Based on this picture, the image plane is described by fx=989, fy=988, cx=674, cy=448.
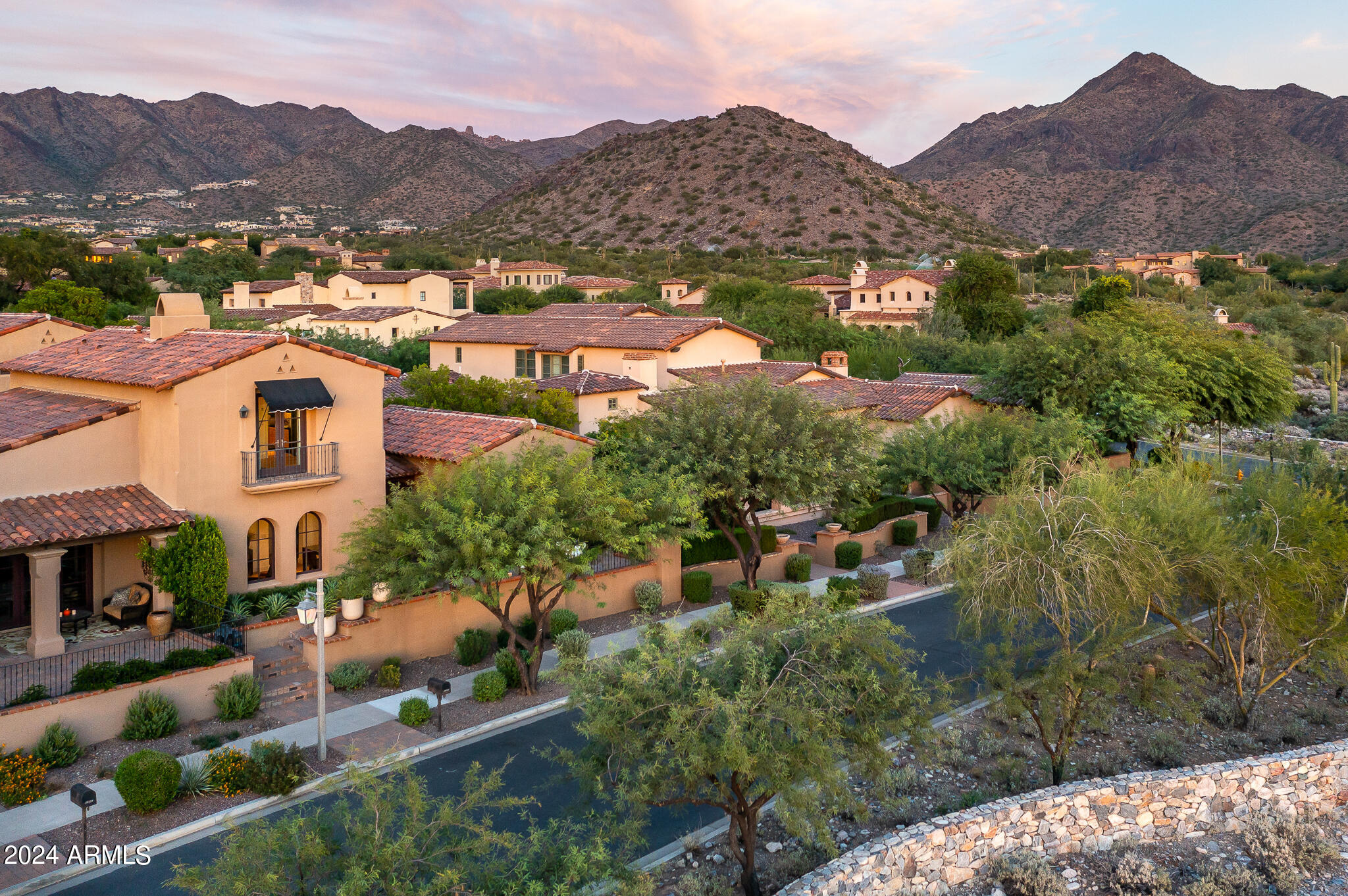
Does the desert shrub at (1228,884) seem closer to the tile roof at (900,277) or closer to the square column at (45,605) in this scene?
the square column at (45,605)

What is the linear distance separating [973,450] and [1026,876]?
18553 millimetres

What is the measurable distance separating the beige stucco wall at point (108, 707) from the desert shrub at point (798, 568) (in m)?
15.7

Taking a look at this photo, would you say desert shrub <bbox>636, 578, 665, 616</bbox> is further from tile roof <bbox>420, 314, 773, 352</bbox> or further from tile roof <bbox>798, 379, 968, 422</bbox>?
tile roof <bbox>420, 314, 773, 352</bbox>

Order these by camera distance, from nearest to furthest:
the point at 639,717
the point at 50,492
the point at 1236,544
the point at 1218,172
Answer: the point at 639,717
the point at 1236,544
the point at 50,492
the point at 1218,172

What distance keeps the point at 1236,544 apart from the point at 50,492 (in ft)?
78.8

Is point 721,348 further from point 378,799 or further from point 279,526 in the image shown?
point 378,799

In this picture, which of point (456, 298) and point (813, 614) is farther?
point (456, 298)

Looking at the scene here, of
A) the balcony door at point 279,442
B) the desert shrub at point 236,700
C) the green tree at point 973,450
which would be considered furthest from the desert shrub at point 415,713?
the green tree at point 973,450

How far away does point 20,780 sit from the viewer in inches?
594

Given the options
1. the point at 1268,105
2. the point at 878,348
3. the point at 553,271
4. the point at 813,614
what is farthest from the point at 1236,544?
the point at 1268,105

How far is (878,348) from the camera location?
2352 inches

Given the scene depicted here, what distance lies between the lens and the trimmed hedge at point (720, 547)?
29.4m

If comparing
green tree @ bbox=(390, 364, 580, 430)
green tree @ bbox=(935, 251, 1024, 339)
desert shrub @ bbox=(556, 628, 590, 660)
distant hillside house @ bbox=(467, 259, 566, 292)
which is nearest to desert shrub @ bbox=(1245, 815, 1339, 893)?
desert shrub @ bbox=(556, 628, 590, 660)

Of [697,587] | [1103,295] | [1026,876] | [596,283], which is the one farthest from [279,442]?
[596,283]
